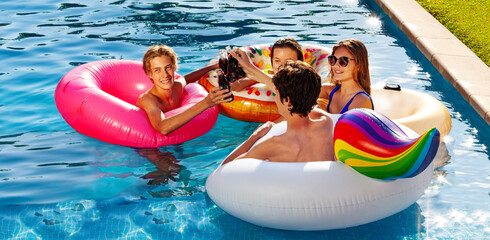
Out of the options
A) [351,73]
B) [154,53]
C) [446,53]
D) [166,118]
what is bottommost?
[446,53]

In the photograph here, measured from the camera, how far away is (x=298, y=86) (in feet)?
12.8

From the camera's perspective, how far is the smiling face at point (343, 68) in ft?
15.7

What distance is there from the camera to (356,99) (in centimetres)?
480

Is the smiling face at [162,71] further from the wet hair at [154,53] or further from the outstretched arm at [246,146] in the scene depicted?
the outstretched arm at [246,146]

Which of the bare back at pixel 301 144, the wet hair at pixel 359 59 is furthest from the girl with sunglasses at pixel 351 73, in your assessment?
the bare back at pixel 301 144

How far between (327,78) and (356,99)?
101cm

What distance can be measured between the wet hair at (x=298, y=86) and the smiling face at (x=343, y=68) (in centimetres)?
91

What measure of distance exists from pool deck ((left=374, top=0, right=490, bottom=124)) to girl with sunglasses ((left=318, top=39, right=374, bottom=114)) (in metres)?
1.71

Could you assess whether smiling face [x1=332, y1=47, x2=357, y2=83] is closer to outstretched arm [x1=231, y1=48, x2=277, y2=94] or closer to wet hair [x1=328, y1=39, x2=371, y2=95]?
wet hair [x1=328, y1=39, x2=371, y2=95]

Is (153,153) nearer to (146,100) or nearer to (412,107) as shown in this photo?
(146,100)

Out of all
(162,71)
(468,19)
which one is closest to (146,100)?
(162,71)

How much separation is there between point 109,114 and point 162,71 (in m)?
0.61

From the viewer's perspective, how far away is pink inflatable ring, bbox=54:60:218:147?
5.22 meters

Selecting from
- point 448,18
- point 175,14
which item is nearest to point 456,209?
point 448,18
